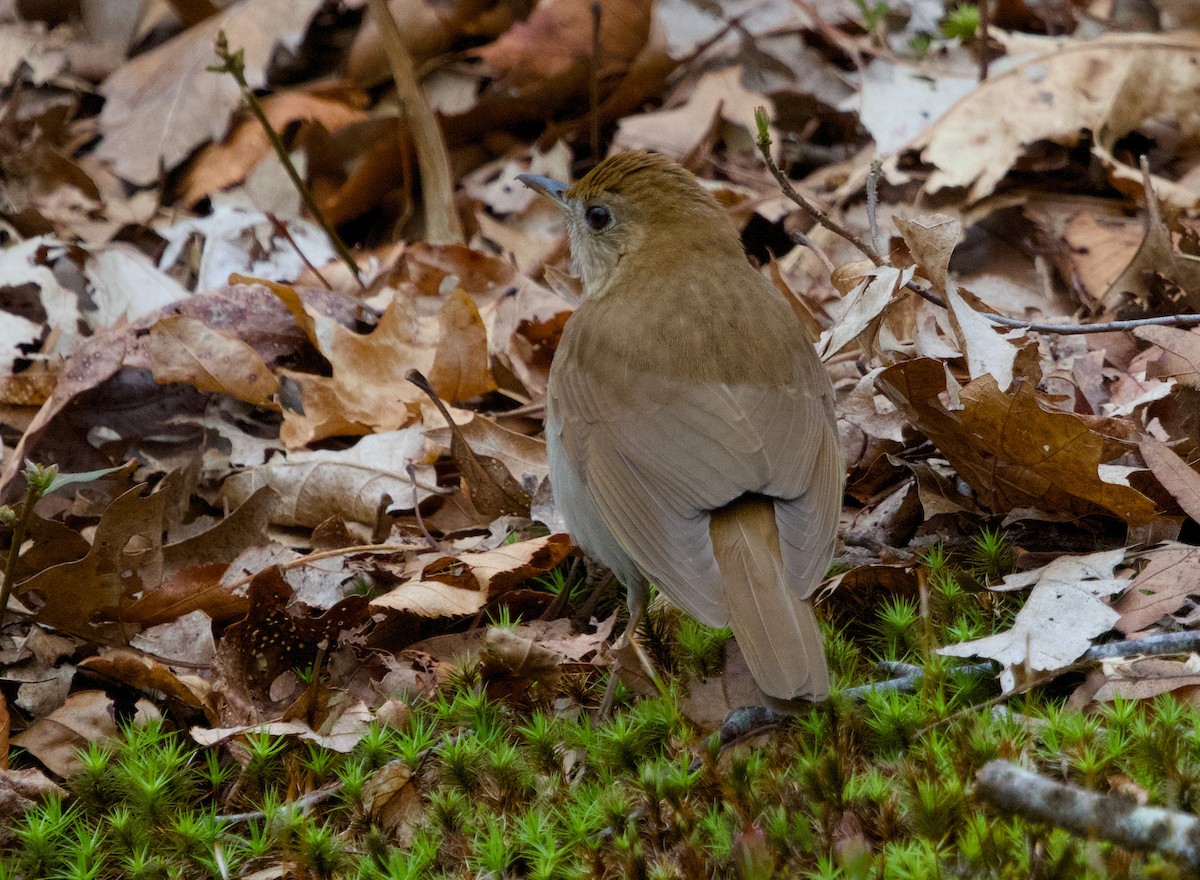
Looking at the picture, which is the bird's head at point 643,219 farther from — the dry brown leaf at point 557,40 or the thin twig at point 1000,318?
the dry brown leaf at point 557,40

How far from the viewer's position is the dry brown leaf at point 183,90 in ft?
26.5

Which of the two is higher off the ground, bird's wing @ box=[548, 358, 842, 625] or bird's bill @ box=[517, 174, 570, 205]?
bird's bill @ box=[517, 174, 570, 205]

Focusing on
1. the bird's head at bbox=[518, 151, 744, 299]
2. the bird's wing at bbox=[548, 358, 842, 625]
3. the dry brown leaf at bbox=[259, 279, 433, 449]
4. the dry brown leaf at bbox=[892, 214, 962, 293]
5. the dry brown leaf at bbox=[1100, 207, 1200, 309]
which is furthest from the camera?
the dry brown leaf at bbox=[259, 279, 433, 449]

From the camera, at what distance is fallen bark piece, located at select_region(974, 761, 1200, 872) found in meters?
2.43

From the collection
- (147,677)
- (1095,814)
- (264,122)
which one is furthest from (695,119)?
(1095,814)

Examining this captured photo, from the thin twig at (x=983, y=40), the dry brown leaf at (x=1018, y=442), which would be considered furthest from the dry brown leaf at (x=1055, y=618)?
the thin twig at (x=983, y=40)

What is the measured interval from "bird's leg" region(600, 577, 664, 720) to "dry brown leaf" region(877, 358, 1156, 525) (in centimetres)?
113

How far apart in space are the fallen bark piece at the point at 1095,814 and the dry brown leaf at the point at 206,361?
3860mm

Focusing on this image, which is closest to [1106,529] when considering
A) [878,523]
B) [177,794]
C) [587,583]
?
[878,523]

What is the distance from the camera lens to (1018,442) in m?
4.17

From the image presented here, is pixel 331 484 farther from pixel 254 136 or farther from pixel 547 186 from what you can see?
pixel 254 136

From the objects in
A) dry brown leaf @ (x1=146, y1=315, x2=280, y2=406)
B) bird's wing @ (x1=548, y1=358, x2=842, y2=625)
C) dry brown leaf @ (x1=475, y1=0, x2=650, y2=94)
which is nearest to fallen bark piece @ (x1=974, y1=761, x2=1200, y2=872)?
bird's wing @ (x1=548, y1=358, x2=842, y2=625)

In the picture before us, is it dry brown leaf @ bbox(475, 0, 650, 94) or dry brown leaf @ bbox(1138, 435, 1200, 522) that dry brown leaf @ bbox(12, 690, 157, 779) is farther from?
dry brown leaf @ bbox(475, 0, 650, 94)

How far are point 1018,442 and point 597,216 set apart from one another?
6.25ft
